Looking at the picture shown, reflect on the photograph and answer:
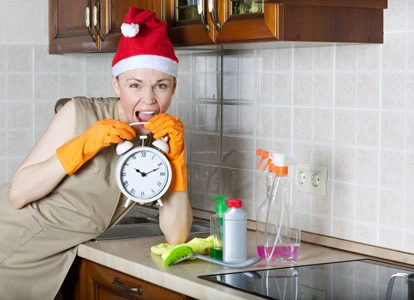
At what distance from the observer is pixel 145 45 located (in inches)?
91.2

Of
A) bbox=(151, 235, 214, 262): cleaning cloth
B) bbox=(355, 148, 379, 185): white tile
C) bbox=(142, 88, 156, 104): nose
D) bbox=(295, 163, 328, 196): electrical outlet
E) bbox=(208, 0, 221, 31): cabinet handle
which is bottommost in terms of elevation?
bbox=(151, 235, 214, 262): cleaning cloth

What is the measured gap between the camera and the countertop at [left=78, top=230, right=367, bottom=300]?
6.33 ft

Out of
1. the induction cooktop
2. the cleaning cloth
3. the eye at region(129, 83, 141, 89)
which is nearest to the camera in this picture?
the induction cooktop

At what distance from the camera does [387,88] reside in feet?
7.11

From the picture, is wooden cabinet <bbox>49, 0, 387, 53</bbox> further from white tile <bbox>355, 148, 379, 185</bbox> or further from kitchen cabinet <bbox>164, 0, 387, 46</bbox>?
white tile <bbox>355, 148, 379, 185</bbox>

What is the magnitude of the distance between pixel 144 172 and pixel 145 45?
36 cm

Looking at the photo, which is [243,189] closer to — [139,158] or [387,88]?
[139,158]

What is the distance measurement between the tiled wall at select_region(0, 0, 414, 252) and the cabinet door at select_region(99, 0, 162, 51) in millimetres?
366

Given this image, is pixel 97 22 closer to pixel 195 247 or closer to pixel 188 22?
pixel 188 22

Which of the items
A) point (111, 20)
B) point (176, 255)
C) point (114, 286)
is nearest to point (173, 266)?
point (176, 255)

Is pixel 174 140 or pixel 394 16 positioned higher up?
pixel 394 16

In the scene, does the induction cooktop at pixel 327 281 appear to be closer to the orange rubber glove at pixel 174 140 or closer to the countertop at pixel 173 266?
the countertop at pixel 173 266

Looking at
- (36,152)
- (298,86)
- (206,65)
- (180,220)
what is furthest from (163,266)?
(206,65)

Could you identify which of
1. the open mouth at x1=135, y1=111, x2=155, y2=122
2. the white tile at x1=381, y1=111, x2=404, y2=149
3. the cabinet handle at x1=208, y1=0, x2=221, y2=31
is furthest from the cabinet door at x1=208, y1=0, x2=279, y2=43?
the white tile at x1=381, y1=111, x2=404, y2=149
